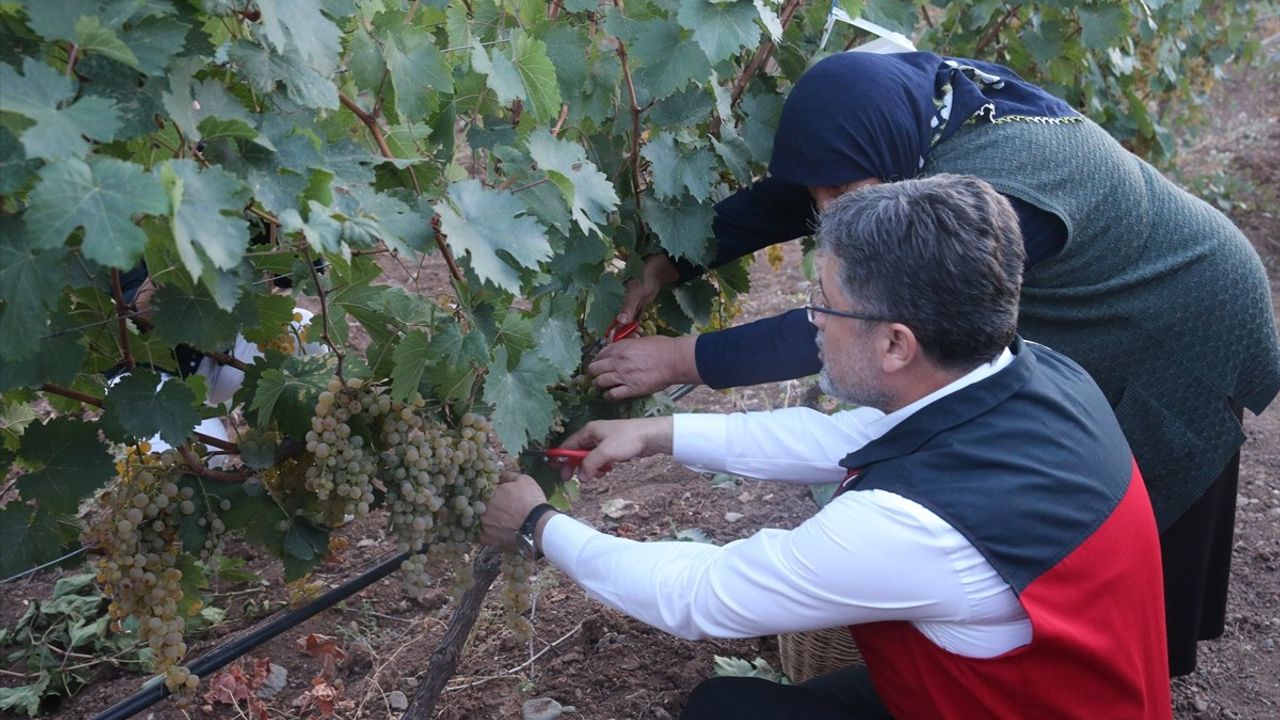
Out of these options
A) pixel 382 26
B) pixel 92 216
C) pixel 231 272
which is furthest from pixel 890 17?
pixel 92 216

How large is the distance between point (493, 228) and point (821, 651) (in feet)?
5.63

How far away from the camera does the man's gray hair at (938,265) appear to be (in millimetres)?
1805

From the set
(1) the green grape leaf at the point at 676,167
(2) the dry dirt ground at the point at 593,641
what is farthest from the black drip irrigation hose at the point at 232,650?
(1) the green grape leaf at the point at 676,167

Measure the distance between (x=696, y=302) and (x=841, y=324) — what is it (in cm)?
97

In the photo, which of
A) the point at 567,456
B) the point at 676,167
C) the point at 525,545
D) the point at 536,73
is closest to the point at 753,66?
the point at 676,167

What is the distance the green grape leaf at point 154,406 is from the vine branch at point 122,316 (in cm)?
3

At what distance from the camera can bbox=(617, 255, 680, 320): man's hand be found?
8.61ft

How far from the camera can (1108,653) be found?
6.12 ft

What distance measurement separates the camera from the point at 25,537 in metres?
1.88

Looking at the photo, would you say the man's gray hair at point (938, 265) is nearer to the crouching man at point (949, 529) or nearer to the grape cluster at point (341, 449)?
the crouching man at point (949, 529)

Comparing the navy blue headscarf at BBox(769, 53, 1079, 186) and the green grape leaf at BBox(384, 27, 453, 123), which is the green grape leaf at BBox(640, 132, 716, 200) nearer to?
the navy blue headscarf at BBox(769, 53, 1079, 186)

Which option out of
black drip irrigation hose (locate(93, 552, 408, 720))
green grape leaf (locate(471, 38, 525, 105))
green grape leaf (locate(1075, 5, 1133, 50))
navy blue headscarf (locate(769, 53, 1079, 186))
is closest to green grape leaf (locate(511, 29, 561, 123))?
green grape leaf (locate(471, 38, 525, 105))

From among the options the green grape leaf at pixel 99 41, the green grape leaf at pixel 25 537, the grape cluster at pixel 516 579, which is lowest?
the grape cluster at pixel 516 579

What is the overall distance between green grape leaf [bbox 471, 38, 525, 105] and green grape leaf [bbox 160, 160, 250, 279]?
62 centimetres
